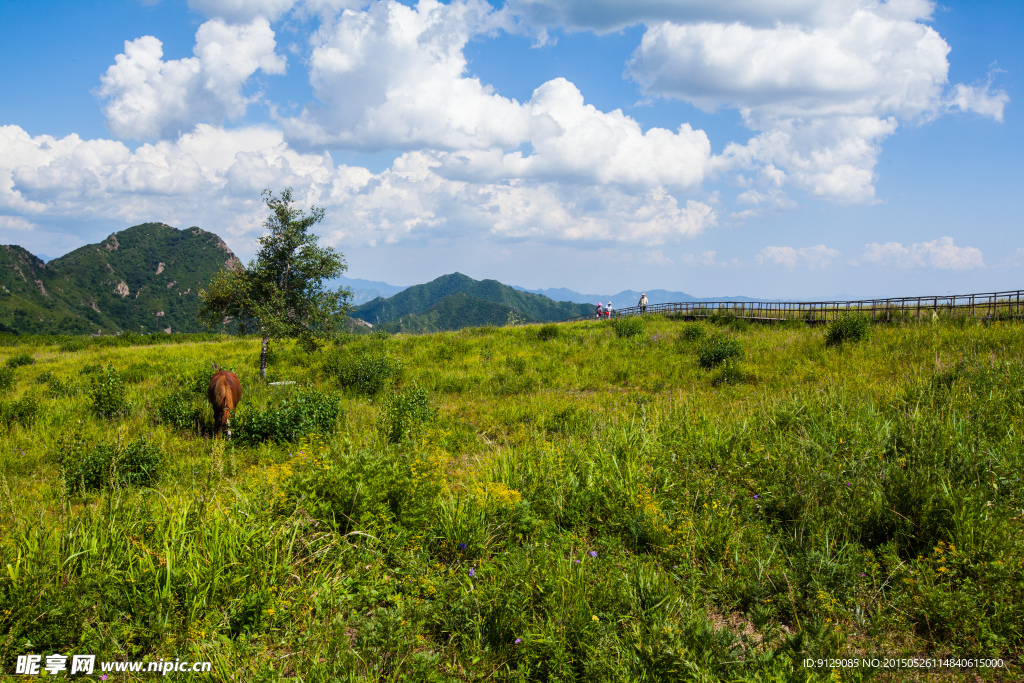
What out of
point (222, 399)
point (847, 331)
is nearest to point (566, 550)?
point (222, 399)

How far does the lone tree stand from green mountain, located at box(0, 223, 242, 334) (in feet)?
565

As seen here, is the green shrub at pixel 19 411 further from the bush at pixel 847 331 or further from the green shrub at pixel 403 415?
the bush at pixel 847 331

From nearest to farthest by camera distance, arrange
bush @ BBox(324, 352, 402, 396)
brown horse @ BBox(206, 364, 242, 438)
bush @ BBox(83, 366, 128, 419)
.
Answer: brown horse @ BBox(206, 364, 242, 438) → bush @ BBox(83, 366, 128, 419) → bush @ BBox(324, 352, 402, 396)

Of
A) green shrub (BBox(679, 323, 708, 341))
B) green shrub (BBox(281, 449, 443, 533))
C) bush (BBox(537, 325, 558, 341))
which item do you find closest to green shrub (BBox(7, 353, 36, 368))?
bush (BBox(537, 325, 558, 341))

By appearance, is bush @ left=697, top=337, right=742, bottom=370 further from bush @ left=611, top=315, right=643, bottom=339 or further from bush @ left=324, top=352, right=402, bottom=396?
bush @ left=324, top=352, right=402, bottom=396

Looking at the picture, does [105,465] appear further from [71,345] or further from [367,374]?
[71,345]

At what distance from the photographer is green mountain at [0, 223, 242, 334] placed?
144 meters

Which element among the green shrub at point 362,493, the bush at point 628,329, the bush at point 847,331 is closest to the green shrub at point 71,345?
the bush at point 628,329

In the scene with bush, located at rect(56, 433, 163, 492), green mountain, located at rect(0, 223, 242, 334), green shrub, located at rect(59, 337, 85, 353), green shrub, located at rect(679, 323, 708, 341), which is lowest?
bush, located at rect(56, 433, 163, 492)

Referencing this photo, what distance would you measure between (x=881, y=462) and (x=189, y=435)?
1089 cm

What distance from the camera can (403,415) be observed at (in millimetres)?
8164

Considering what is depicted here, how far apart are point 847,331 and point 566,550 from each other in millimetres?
14166

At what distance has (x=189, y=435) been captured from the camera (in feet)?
29.3

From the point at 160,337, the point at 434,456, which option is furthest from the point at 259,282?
the point at 160,337
